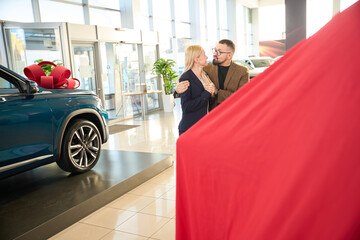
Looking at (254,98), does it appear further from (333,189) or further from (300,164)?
(333,189)

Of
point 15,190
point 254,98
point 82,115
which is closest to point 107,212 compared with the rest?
point 15,190

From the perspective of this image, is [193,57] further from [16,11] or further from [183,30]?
[183,30]

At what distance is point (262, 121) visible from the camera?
4.12 feet

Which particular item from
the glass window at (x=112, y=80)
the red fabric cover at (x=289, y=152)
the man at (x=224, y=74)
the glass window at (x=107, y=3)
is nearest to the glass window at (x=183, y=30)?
the glass window at (x=107, y=3)

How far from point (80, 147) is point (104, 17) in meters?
7.22

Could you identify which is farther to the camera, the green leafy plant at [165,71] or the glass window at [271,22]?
the glass window at [271,22]

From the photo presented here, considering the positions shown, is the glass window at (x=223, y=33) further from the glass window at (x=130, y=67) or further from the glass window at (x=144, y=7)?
the glass window at (x=130, y=67)

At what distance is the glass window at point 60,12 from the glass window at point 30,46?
780 mm

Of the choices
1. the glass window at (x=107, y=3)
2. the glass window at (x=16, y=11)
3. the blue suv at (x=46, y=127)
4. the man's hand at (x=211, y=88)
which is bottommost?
the blue suv at (x=46, y=127)

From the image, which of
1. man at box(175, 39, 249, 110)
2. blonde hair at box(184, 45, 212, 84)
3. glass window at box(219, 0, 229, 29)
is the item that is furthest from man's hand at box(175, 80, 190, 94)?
glass window at box(219, 0, 229, 29)

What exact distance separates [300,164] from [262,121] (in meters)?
0.23

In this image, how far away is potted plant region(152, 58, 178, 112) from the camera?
34.3 feet

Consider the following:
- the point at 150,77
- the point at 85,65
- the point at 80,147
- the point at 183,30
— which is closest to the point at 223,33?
the point at 183,30

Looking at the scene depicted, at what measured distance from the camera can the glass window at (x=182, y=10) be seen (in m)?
14.6
